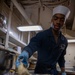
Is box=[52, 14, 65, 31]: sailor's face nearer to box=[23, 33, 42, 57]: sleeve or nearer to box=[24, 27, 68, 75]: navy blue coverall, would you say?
box=[24, 27, 68, 75]: navy blue coverall

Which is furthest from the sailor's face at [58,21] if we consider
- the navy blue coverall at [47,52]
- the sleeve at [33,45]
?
the sleeve at [33,45]

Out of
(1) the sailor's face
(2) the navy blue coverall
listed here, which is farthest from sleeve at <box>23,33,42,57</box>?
(1) the sailor's face

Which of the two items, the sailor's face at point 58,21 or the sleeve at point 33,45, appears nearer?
the sleeve at point 33,45

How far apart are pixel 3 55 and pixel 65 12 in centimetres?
137

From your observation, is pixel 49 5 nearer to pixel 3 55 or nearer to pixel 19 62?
pixel 3 55

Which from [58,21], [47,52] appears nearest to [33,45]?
[47,52]

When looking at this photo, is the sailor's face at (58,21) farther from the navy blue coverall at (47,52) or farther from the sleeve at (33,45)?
the sleeve at (33,45)

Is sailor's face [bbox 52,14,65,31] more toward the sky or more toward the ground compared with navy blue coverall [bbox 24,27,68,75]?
more toward the sky

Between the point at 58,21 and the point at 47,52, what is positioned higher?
the point at 58,21

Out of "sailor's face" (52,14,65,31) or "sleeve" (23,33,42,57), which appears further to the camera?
"sailor's face" (52,14,65,31)

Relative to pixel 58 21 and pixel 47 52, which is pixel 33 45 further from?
pixel 58 21

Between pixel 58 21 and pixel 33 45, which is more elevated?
pixel 58 21

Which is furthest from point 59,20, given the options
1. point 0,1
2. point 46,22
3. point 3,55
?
point 46,22

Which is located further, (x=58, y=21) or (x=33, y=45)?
(x=58, y=21)
